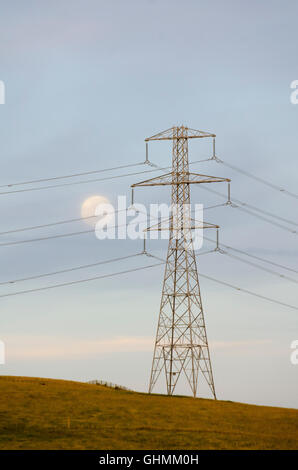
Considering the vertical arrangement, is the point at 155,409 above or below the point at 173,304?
below

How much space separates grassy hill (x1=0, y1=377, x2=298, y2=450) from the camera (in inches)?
1746

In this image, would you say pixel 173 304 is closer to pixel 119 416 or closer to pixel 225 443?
pixel 119 416

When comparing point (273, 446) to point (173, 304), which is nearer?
point (273, 446)

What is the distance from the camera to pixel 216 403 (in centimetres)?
6312

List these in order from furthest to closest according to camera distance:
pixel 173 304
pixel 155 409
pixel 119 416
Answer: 1. pixel 173 304
2. pixel 155 409
3. pixel 119 416

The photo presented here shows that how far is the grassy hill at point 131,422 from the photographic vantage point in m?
44.3

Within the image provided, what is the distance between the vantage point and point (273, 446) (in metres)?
44.2

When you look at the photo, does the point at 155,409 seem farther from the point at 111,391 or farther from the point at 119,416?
the point at 111,391

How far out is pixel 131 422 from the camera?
5094 centimetres
